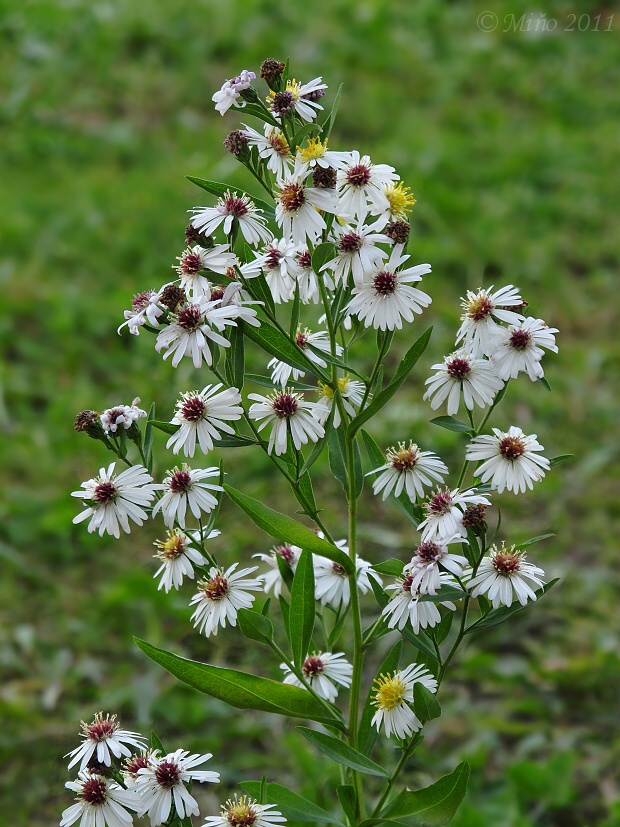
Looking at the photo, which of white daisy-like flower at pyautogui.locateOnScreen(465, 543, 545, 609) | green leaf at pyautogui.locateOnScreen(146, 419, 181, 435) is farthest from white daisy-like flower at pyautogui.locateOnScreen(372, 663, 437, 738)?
green leaf at pyautogui.locateOnScreen(146, 419, 181, 435)

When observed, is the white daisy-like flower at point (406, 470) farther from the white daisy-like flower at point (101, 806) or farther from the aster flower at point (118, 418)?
the white daisy-like flower at point (101, 806)

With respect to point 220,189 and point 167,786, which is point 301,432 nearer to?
point 220,189

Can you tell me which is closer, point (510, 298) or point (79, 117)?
point (510, 298)

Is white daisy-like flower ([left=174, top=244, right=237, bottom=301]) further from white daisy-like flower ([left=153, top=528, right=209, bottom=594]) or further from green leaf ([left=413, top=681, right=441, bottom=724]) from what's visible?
green leaf ([left=413, top=681, right=441, bottom=724])

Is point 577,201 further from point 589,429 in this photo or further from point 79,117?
point 79,117

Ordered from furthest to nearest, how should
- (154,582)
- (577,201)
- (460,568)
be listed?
(577,201), (154,582), (460,568)

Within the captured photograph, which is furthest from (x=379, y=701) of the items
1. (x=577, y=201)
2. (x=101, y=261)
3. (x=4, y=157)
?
(x=4, y=157)

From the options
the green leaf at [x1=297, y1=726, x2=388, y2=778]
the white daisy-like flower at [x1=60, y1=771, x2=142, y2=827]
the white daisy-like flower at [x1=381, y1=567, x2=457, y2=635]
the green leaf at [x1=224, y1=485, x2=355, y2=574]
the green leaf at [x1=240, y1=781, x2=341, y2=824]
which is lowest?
the white daisy-like flower at [x1=60, y1=771, x2=142, y2=827]
